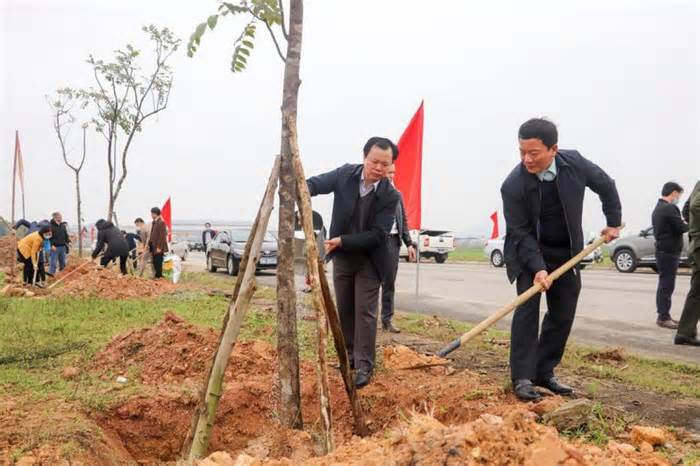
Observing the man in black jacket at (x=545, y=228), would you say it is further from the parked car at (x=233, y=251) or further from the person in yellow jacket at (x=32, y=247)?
the parked car at (x=233, y=251)

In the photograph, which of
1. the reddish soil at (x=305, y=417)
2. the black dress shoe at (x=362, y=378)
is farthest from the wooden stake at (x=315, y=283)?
the black dress shoe at (x=362, y=378)

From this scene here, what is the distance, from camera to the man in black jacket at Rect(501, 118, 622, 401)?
377 centimetres

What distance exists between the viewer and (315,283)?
125 inches

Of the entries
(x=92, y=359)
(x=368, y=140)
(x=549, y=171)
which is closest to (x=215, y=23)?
(x=368, y=140)

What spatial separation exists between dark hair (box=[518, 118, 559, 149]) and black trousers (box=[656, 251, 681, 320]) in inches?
177

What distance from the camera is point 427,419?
249cm

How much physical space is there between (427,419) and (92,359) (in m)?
3.80

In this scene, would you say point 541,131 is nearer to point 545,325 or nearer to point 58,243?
point 545,325

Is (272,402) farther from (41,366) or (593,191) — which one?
(593,191)

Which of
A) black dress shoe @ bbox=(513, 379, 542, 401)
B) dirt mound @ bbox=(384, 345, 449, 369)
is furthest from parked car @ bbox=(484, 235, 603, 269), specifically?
black dress shoe @ bbox=(513, 379, 542, 401)

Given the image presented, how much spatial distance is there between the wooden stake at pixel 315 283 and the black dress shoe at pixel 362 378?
3.47 ft

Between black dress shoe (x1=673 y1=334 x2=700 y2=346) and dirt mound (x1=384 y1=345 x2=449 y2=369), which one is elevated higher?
dirt mound (x1=384 y1=345 x2=449 y2=369)

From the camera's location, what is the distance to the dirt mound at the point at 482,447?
195cm

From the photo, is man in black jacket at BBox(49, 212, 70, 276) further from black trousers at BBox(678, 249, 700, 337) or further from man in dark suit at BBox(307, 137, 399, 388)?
black trousers at BBox(678, 249, 700, 337)
